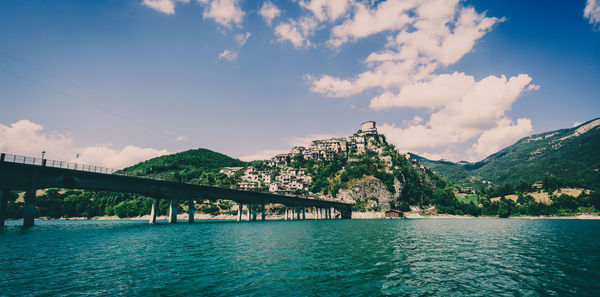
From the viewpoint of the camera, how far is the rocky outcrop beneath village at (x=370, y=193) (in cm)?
16450

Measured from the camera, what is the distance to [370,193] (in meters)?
167

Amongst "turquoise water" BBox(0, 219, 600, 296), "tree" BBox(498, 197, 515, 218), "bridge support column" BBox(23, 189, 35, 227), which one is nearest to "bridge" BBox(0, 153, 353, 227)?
"bridge support column" BBox(23, 189, 35, 227)

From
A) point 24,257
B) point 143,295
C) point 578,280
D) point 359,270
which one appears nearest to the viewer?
point 143,295

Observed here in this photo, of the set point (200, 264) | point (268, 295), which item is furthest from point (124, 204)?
point (268, 295)

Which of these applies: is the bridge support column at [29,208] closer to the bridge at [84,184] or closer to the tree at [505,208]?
the bridge at [84,184]

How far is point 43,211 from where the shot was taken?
416ft

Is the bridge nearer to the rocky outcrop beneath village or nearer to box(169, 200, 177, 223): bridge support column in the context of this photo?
box(169, 200, 177, 223): bridge support column

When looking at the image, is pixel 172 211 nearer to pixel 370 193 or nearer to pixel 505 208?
pixel 370 193

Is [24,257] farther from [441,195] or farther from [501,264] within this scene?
[441,195]

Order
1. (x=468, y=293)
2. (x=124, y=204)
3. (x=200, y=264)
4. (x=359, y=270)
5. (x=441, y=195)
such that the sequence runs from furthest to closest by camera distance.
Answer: (x=441, y=195)
(x=124, y=204)
(x=200, y=264)
(x=359, y=270)
(x=468, y=293)

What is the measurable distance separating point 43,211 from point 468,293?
17411 cm

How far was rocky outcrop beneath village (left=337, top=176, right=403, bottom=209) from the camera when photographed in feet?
540

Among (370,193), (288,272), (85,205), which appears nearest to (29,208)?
(288,272)

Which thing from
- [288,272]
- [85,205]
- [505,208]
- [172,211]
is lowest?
[85,205]
